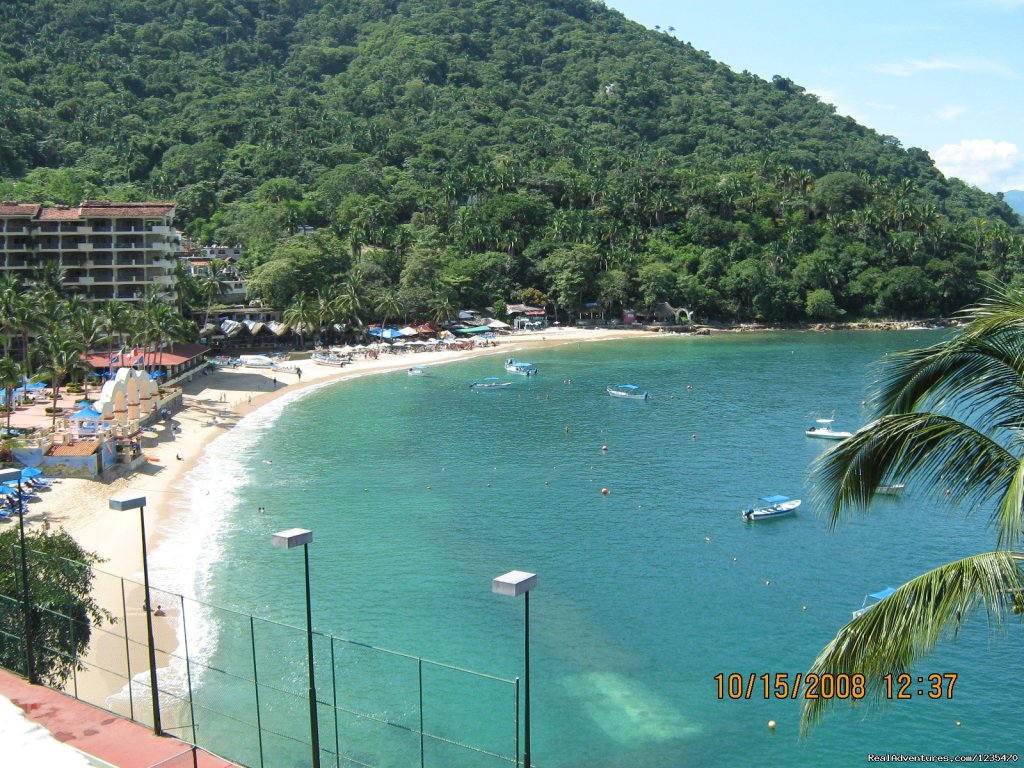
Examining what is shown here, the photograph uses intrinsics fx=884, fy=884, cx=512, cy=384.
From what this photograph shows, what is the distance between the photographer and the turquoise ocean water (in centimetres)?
2470

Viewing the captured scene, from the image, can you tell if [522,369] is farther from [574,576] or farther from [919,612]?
[919,612]

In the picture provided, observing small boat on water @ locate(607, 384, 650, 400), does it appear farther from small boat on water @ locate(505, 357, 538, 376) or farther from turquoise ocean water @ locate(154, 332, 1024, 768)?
small boat on water @ locate(505, 357, 538, 376)

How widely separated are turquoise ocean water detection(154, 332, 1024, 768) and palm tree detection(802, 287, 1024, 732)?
97 centimetres

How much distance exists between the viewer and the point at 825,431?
5931 centimetres

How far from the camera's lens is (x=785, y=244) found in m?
131

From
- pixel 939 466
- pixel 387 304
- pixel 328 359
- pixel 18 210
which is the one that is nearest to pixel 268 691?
pixel 939 466

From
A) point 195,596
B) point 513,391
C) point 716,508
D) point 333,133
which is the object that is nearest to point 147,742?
point 195,596

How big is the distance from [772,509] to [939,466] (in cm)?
3444

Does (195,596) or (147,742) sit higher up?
(147,742)

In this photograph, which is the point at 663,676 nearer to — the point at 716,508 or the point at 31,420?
the point at 716,508

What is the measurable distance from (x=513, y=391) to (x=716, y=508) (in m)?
33.8

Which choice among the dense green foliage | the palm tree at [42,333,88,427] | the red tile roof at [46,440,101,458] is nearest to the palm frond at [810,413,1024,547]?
the dense green foliage

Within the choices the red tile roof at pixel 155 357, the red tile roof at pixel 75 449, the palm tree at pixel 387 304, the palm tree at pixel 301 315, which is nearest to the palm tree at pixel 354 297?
the palm tree at pixel 387 304

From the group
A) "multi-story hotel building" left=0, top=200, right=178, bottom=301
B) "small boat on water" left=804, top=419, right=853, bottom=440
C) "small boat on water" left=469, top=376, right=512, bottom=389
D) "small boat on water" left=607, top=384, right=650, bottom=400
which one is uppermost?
"multi-story hotel building" left=0, top=200, right=178, bottom=301
